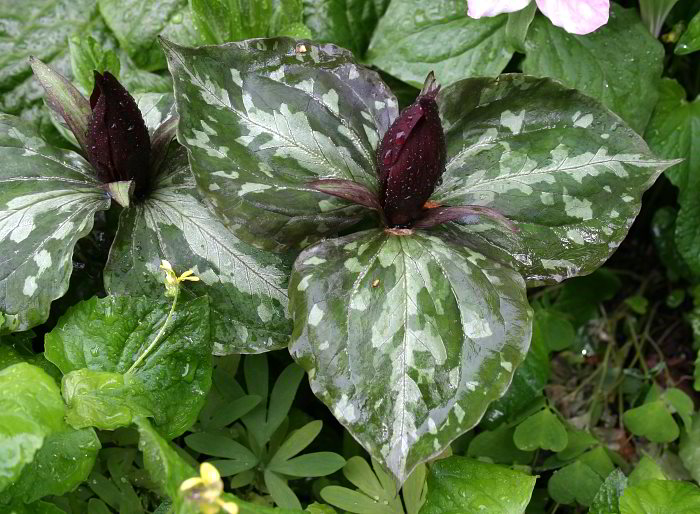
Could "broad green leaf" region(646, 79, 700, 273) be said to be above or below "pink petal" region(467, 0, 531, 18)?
below

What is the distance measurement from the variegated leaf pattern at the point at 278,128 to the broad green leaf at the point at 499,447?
49 cm

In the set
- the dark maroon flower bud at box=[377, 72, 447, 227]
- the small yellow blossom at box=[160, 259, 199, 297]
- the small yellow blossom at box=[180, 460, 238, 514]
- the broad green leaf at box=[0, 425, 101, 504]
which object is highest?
the dark maroon flower bud at box=[377, 72, 447, 227]

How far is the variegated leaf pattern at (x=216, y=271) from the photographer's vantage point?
95 cm

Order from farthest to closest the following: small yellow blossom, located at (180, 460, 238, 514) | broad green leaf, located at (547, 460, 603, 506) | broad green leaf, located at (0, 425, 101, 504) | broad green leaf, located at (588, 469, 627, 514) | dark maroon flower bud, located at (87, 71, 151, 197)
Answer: broad green leaf, located at (547, 460, 603, 506) → broad green leaf, located at (588, 469, 627, 514) → dark maroon flower bud, located at (87, 71, 151, 197) → broad green leaf, located at (0, 425, 101, 504) → small yellow blossom, located at (180, 460, 238, 514)

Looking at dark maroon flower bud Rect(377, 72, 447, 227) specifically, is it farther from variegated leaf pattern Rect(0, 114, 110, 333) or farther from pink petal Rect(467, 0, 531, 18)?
variegated leaf pattern Rect(0, 114, 110, 333)

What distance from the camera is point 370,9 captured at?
4.64 feet

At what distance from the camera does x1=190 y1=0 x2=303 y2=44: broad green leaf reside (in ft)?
3.72

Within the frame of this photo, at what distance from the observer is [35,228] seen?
2.98ft

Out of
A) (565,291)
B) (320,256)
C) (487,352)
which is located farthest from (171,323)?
(565,291)

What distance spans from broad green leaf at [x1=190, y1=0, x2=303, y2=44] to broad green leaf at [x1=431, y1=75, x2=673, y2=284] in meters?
0.40

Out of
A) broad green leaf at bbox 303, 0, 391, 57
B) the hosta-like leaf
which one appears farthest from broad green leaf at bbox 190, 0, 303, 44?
the hosta-like leaf

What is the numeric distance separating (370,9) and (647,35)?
0.51 m

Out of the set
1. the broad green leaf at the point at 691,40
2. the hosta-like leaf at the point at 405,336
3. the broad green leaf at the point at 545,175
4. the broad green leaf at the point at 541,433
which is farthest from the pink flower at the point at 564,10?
the broad green leaf at the point at 541,433

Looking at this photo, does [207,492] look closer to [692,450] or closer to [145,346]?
[145,346]
